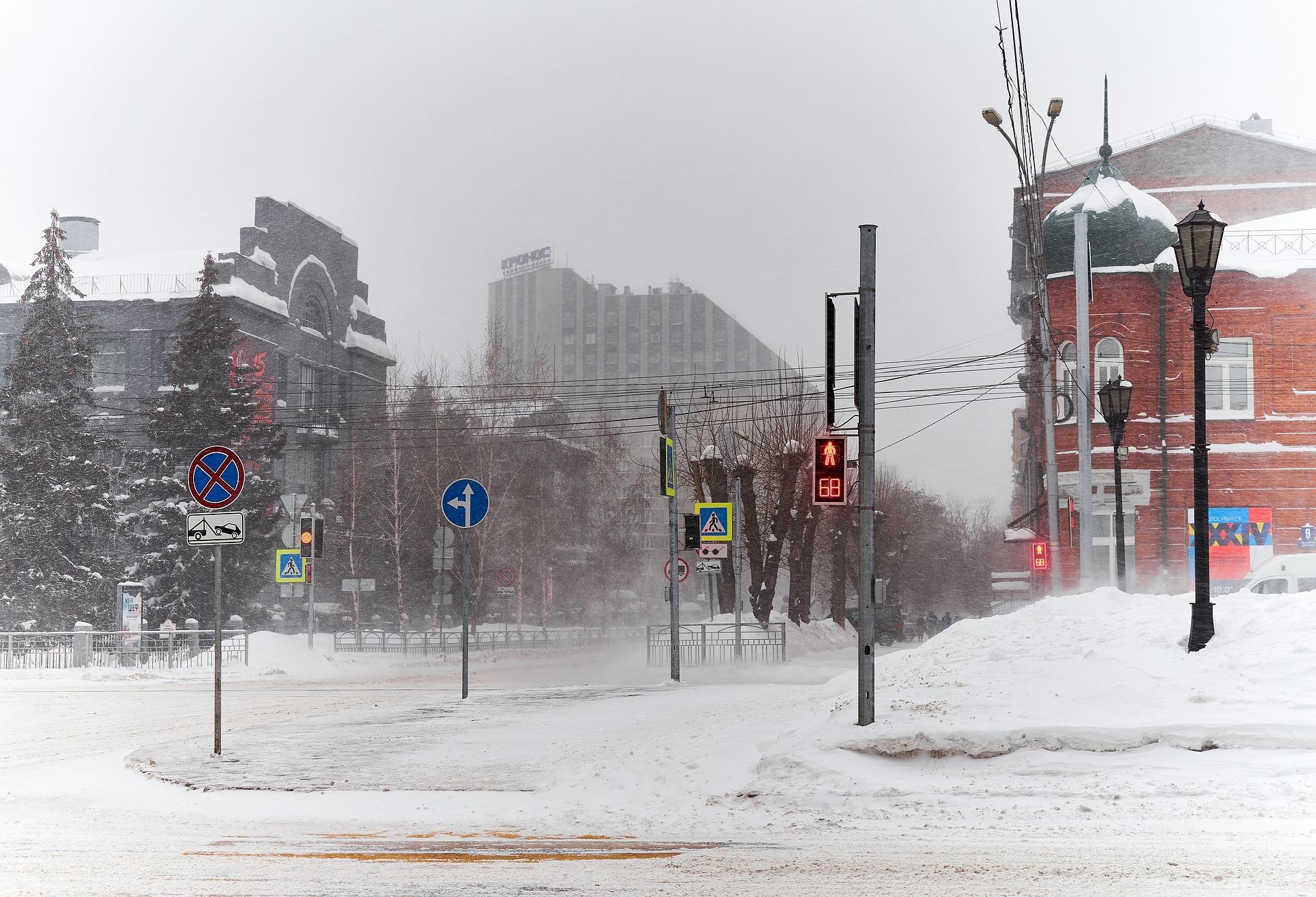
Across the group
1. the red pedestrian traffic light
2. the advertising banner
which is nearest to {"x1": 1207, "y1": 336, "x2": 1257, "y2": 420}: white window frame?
the advertising banner

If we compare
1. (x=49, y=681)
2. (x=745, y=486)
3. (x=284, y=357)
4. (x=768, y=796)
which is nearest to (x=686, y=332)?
(x=284, y=357)

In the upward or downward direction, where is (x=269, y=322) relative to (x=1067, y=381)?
upward

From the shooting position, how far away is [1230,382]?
41.2m

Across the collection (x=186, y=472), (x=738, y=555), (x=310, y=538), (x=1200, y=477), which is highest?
(x=186, y=472)

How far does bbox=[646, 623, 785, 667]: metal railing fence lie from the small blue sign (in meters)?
18.1

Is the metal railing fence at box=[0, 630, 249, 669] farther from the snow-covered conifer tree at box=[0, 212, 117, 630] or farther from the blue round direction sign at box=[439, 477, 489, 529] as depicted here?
the blue round direction sign at box=[439, 477, 489, 529]

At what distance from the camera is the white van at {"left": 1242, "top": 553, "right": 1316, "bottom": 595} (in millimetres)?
25172

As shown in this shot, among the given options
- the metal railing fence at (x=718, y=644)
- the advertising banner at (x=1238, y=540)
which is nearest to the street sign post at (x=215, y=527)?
the metal railing fence at (x=718, y=644)

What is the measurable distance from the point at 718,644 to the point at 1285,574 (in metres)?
13.5

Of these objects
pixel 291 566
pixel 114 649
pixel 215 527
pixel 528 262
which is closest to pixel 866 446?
pixel 215 527

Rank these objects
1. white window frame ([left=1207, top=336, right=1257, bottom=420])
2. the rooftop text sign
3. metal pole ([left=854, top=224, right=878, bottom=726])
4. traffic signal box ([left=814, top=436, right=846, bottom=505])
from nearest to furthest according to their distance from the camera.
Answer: metal pole ([left=854, top=224, right=878, bottom=726]) → traffic signal box ([left=814, top=436, right=846, bottom=505]) → white window frame ([left=1207, top=336, right=1257, bottom=420]) → the rooftop text sign

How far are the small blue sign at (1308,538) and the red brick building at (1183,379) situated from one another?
0.23m

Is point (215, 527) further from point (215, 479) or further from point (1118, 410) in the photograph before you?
point (1118, 410)

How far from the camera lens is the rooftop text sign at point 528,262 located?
169 metres
